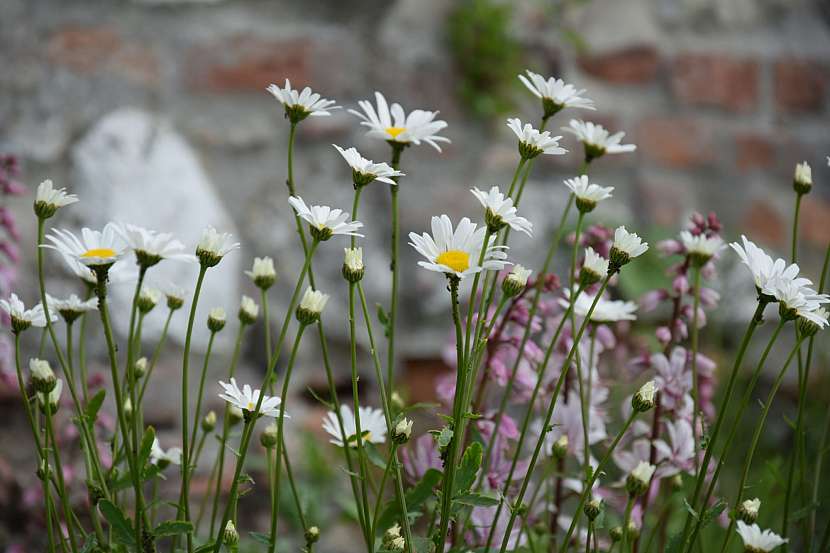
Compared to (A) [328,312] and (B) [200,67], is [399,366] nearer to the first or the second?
(A) [328,312]

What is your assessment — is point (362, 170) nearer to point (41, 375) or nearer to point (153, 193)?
point (41, 375)

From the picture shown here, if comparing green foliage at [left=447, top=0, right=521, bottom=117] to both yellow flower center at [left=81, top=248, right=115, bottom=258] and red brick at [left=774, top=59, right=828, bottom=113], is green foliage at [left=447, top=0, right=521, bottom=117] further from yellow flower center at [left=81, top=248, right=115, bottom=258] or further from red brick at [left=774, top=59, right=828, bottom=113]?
yellow flower center at [left=81, top=248, right=115, bottom=258]

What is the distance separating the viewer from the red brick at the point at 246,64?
57.9 inches

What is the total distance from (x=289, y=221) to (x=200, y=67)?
27 centimetres

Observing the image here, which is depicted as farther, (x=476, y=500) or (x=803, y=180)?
(x=803, y=180)

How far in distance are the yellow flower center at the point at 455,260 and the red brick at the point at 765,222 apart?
145 centimetres

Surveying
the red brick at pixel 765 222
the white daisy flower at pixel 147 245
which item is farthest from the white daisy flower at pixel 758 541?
the red brick at pixel 765 222

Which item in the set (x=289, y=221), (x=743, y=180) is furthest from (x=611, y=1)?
(x=289, y=221)

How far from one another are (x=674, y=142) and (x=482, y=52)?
45 cm

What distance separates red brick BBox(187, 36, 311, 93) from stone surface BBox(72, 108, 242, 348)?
0.10m

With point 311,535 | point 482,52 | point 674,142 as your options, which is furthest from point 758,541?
point 674,142

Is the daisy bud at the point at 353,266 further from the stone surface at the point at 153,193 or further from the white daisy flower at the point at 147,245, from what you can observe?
the stone surface at the point at 153,193

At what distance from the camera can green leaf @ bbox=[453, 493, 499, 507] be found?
0.58 metres

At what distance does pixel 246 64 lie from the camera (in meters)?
1.49
